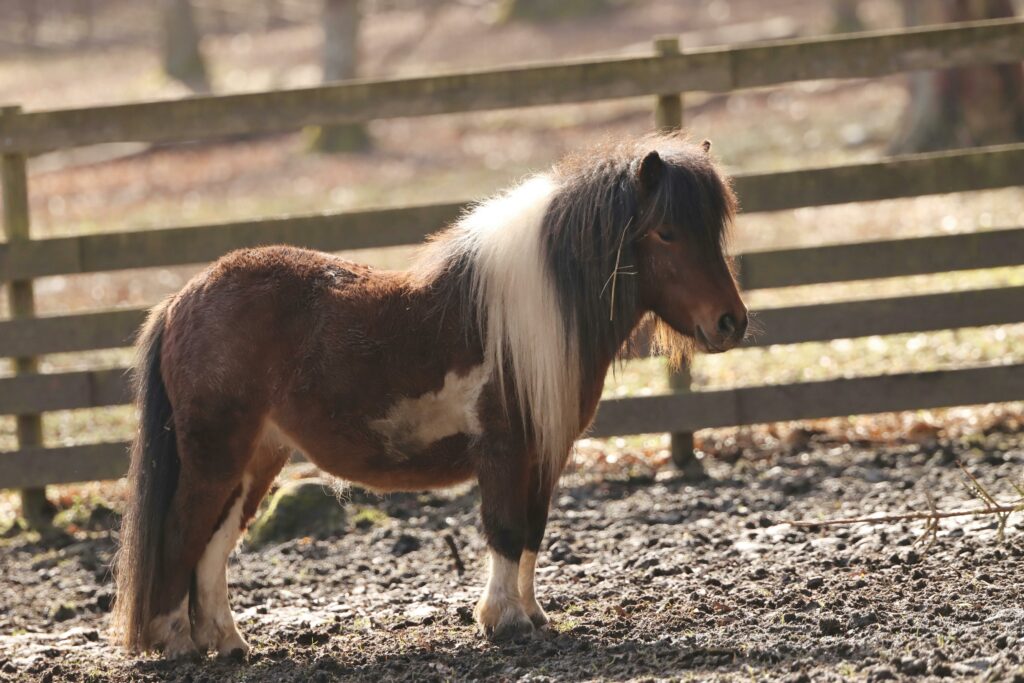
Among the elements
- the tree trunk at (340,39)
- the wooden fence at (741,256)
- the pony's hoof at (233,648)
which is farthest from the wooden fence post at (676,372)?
the tree trunk at (340,39)

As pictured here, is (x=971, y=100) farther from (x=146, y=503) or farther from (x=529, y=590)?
(x=146, y=503)

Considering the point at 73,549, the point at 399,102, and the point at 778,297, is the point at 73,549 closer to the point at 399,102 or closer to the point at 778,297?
→ the point at 399,102

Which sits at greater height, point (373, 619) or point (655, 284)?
point (655, 284)

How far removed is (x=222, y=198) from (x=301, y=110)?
1171 cm

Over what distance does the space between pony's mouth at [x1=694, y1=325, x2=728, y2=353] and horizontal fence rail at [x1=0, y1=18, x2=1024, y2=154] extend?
8.07 feet

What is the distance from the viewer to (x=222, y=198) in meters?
18.0

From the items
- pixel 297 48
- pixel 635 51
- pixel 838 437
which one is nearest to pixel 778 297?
pixel 838 437

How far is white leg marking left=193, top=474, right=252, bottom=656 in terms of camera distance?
469 cm

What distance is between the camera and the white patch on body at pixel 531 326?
14.7 ft

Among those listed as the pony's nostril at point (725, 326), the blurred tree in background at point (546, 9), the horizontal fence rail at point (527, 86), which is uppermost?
the blurred tree in background at point (546, 9)

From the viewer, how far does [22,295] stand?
6773 millimetres

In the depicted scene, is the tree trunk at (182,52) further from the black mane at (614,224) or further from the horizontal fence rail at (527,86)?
the black mane at (614,224)

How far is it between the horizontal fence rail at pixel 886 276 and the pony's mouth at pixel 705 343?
226 centimetres

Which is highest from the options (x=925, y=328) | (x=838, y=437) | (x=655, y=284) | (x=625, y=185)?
(x=625, y=185)
